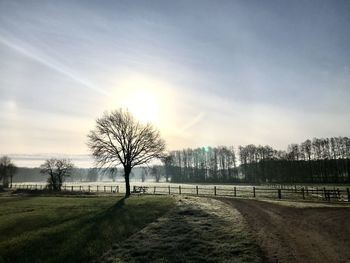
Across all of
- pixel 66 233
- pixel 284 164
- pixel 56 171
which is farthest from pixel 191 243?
pixel 284 164

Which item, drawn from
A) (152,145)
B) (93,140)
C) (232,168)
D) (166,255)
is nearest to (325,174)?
(232,168)

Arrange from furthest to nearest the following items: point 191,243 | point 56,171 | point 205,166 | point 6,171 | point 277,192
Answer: point 205,166 < point 6,171 < point 56,171 < point 277,192 < point 191,243

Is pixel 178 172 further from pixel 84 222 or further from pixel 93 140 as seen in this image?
pixel 84 222

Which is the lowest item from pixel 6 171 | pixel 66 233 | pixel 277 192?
pixel 277 192

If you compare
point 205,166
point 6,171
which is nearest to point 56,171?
point 6,171

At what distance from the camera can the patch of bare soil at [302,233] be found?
11.0 meters

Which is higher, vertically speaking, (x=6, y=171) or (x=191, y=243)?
(x=6, y=171)

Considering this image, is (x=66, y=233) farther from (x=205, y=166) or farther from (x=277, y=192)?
(x=205, y=166)

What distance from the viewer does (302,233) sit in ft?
47.1

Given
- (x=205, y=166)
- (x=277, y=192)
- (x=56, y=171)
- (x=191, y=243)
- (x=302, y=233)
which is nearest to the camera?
(x=191, y=243)

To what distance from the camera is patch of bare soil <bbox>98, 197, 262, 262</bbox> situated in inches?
465

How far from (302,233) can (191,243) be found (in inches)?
227

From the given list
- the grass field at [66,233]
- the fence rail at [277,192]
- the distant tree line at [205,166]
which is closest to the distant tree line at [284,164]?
the distant tree line at [205,166]

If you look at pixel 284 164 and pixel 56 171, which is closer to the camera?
pixel 56 171
